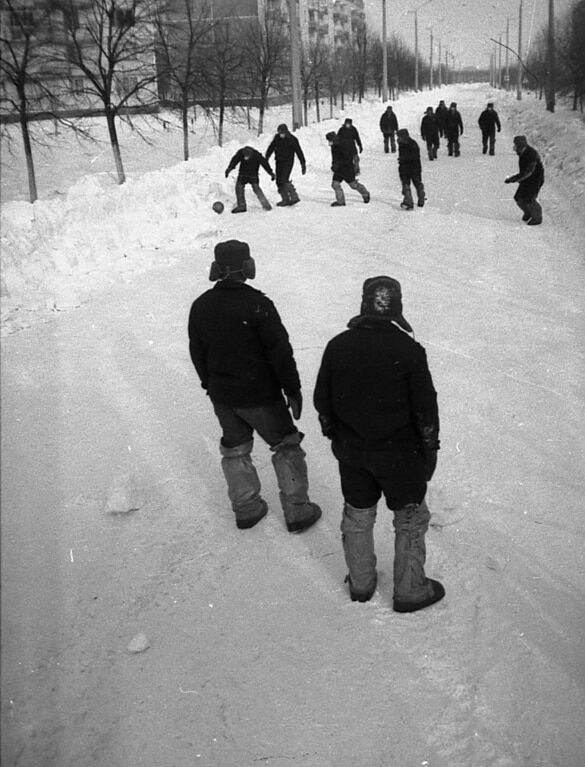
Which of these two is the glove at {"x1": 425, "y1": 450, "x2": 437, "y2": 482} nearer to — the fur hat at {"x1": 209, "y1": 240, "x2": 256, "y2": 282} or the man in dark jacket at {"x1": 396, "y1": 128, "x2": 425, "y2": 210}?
the fur hat at {"x1": 209, "y1": 240, "x2": 256, "y2": 282}

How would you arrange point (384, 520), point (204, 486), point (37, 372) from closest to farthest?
point (384, 520), point (204, 486), point (37, 372)

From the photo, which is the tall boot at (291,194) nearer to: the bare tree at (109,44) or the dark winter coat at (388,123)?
the bare tree at (109,44)

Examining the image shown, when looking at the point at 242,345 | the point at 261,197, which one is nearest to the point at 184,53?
the point at 261,197

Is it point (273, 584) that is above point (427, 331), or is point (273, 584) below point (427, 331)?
below

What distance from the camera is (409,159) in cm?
1215

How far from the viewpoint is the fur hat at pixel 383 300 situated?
2.91 meters

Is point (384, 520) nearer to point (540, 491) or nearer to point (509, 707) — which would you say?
point (540, 491)

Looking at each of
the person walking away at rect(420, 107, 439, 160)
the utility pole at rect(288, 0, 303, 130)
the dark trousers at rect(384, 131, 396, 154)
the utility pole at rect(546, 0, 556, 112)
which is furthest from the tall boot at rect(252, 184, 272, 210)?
the utility pole at rect(546, 0, 556, 112)

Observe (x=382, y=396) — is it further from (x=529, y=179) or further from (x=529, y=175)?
(x=529, y=179)

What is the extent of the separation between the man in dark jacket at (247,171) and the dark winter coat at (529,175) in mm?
4558

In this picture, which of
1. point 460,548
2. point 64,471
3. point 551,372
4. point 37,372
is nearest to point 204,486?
point 64,471

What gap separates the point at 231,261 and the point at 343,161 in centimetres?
997

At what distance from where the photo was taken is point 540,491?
4.27 metres

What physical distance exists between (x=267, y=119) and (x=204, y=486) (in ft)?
143
